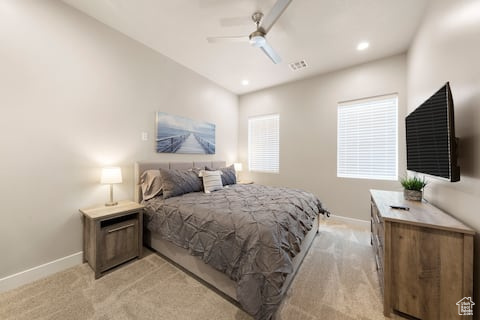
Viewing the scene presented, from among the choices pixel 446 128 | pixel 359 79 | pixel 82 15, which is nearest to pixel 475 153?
pixel 446 128

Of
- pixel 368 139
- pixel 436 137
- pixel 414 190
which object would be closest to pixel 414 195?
pixel 414 190

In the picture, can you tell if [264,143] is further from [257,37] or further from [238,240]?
[238,240]

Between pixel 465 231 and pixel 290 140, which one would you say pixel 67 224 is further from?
pixel 290 140

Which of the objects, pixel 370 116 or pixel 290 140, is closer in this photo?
pixel 370 116

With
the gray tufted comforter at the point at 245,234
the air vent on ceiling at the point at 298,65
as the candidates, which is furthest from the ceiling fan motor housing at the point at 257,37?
the gray tufted comforter at the point at 245,234

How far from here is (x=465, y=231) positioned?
112 cm

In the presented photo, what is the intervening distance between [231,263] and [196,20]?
280 cm

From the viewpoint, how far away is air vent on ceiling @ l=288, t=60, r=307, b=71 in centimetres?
317

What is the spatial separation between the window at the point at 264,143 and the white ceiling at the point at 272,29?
4.47ft

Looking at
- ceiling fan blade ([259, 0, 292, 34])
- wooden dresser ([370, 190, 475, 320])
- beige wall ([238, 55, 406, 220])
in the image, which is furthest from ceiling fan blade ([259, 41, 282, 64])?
wooden dresser ([370, 190, 475, 320])

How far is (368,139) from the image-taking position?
319cm

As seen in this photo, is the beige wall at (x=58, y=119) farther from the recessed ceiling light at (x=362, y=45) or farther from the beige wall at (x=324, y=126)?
the recessed ceiling light at (x=362, y=45)

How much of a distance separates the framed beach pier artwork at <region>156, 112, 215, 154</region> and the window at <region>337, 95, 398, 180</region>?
8.83ft

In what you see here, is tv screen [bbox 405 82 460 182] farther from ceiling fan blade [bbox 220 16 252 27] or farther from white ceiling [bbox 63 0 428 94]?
ceiling fan blade [bbox 220 16 252 27]
